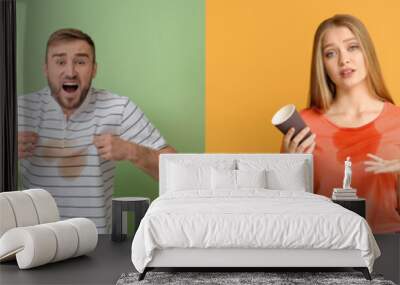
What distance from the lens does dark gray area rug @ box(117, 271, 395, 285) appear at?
15.5ft

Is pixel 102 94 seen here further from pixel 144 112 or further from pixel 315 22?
pixel 315 22

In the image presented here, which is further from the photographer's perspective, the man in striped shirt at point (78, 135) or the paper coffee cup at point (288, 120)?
the man in striped shirt at point (78, 135)

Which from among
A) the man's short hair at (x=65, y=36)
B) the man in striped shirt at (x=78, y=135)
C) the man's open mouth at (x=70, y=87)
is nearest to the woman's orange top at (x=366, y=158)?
the man in striped shirt at (x=78, y=135)

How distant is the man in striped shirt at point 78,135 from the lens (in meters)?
7.26

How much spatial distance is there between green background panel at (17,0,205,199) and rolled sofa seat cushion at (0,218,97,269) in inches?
74.6

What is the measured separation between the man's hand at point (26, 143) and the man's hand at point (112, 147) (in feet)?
2.28

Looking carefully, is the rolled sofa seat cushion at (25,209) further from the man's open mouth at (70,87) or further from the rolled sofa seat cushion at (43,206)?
the man's open mouth at (70,87)

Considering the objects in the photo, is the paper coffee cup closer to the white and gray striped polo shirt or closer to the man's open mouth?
the white and gray striped polo shirt

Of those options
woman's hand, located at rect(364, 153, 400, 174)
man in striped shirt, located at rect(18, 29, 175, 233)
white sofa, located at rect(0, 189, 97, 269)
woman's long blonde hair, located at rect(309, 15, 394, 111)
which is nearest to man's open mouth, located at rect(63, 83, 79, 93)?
man in striped shirt, located at rect(18, 29, 175, 233)

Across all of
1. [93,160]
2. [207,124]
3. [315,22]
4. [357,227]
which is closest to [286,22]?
[315,22]

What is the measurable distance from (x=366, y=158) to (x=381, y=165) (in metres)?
0.17

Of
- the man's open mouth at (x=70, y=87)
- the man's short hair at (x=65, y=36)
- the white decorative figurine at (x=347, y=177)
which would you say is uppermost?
the man's short hair at (x=65, y=36)

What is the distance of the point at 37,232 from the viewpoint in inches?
201

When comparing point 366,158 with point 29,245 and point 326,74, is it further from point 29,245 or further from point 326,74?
point 29,245
